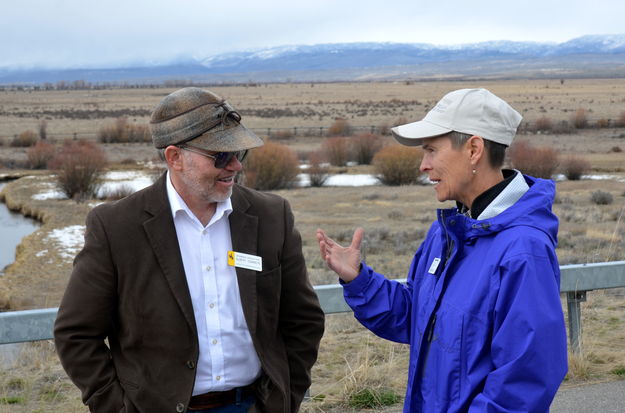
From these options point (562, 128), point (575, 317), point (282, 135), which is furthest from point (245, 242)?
point (562, 128)

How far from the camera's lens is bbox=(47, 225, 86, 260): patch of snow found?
18492 millimetres

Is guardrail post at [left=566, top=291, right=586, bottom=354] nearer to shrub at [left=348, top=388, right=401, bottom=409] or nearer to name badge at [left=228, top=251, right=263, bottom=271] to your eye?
shrub at [left=348, top=388, right=401, bottom=409]

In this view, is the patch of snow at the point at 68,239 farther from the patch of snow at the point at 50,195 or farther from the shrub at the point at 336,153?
the shrub at the point at 336,153

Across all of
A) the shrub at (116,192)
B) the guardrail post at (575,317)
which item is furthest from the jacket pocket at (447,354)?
the shrub at (116,192)

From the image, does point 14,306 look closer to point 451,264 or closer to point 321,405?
point 321,405

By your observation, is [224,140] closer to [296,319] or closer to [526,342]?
[296,319]

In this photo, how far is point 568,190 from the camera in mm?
27453

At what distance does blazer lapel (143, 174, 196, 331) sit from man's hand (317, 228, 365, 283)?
1.79 ft

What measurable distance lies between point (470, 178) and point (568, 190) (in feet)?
85.9

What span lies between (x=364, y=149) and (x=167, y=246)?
3577 cm

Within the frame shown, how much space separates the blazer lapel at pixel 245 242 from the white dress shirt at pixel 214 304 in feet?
0.10

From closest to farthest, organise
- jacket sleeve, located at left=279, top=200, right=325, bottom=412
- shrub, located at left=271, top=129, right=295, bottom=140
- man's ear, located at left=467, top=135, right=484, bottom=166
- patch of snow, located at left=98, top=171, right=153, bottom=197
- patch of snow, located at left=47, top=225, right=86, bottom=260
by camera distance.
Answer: man's ear, located at left=467, top=135, right=484, bottom=166 < jacket sleeve, located at left=279, top=200, right=325, bottom=412 < patch of snow, located at left=47, top=225, right=86, bottom=260 < patch of snow, located at left=98, top=171, right=153, bottom=197 < shrub, located at left=271, top=129, right=295, bottom=140

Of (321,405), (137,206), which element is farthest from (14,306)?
(137,206)

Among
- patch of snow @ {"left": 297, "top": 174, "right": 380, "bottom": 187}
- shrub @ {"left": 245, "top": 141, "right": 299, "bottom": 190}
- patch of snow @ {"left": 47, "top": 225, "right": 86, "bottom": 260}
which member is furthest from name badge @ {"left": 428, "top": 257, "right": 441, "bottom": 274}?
patch of snow @ {"left": 297, "top": 174, "right": 380, "bottom": 187}
